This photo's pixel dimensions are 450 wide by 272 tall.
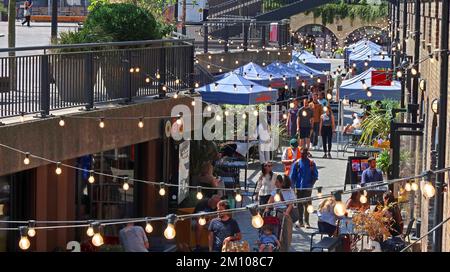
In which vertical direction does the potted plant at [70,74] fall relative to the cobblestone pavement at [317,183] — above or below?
above

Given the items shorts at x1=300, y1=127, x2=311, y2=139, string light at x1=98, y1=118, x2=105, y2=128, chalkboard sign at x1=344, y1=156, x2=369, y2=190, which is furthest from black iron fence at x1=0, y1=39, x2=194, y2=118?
shorts at x1=300, y1=127, x2=311, y2=139

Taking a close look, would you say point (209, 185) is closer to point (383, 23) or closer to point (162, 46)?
point (162, 46)

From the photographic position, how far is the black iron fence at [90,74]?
1545 cm

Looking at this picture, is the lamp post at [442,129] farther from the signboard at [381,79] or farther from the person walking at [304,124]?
the person walking at [304,124]

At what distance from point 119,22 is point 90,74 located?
2844mm

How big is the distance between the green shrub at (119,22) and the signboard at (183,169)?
2.19 metres

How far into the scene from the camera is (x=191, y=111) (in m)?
21.1

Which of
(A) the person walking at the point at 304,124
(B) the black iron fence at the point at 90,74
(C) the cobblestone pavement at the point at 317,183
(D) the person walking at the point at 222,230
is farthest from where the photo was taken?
(A) the person walking at the point at 304,124

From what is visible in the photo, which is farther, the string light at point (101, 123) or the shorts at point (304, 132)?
the shorts at point (304, 132)

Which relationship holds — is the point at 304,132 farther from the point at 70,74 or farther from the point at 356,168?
the point at 70,74

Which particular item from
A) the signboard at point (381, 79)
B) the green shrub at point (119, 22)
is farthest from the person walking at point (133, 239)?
the signboard at point (381, 79)
